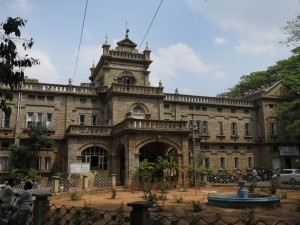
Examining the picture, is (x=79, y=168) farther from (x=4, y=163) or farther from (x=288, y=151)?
(x=288, y=151)

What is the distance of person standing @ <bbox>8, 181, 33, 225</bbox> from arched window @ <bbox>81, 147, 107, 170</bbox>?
18783 millimetres

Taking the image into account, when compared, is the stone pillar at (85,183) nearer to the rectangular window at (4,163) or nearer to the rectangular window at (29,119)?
the rectangular window at (4,163)

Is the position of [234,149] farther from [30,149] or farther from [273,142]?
[30,149]

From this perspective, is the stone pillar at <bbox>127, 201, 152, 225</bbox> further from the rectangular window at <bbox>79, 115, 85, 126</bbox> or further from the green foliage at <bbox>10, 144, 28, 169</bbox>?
the rectangular window at <bbox>79, 115, 85, 126</bbox>

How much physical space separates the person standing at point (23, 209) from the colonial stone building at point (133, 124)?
48.6 feet

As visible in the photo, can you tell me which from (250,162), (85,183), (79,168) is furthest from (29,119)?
(250,162)

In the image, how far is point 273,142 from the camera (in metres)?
37.4

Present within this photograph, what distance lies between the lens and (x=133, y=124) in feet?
81.3

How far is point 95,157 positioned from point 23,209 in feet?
64.1

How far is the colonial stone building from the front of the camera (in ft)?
84.9

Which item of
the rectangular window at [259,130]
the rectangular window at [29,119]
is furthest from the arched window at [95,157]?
the rectangular window at [259,130]

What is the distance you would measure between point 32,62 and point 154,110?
2298 cm

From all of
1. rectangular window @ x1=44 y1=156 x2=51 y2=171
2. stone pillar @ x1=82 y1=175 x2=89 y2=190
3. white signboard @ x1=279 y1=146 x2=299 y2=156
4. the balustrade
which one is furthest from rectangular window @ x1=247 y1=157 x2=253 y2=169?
rectangular window @ x1=44 y1=156 x2=51 y2=171

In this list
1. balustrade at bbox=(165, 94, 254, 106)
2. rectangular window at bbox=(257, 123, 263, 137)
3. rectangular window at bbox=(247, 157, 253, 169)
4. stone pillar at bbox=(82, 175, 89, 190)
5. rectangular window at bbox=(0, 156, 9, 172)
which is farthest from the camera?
rectangular window at bbox=(257, 123, 263, 137)
